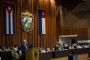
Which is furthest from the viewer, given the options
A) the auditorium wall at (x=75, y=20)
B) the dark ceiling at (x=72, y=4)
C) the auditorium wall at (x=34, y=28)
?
the dark ceiling at (x=72, y=4)

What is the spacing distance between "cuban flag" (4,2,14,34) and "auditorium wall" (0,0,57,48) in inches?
11.5

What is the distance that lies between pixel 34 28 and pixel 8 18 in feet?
11.6

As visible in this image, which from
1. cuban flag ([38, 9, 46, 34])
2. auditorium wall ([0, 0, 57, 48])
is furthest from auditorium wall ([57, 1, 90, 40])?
cuban flag ([38, 9, 46, 34])

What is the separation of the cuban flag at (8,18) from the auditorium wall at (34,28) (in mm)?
292

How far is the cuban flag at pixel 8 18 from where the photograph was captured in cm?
1562

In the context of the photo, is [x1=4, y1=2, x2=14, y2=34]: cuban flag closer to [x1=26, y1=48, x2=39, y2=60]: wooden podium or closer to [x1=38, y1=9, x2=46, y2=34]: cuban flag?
[x1=38, y1=9, x2=46, y2=34]: cuban flag

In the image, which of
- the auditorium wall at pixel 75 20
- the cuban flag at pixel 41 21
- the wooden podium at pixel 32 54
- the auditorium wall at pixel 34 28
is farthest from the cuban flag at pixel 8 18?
the auditorium wall at pixel 75 20

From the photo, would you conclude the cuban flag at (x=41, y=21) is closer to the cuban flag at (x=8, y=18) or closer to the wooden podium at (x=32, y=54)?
the cuban flag at (x=8, y=18)

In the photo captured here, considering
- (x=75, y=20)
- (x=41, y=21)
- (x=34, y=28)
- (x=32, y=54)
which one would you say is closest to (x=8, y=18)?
(x=34, y=28)

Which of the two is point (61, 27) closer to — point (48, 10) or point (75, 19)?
point (75, 19)

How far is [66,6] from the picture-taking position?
26.8 meters

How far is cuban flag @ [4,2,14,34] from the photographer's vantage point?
51.2 ft

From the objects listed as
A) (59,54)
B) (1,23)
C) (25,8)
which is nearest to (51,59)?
(59,54)

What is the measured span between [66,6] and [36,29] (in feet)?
28.5
